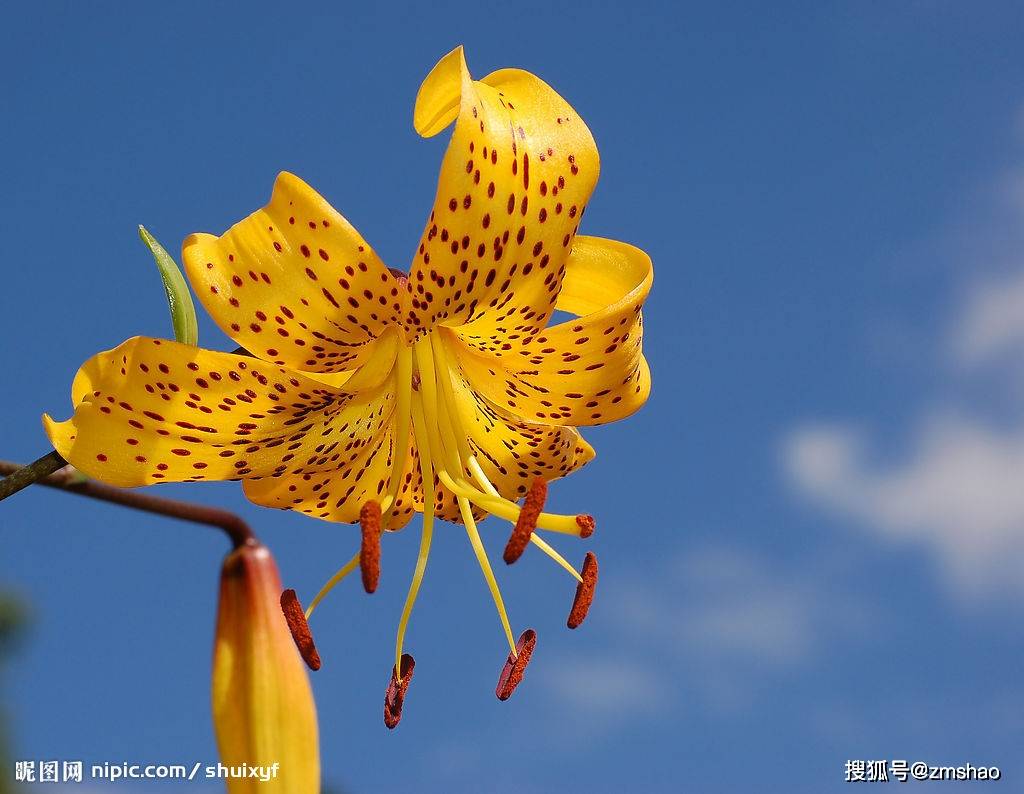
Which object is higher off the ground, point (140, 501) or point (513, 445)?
point (513, 445)

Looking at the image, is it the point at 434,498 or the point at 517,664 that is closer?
the point at 517,664

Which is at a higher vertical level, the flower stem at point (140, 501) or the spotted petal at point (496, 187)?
the spotted petal at point (496, 187)

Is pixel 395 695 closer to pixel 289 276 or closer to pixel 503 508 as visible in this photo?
pixel 503 508

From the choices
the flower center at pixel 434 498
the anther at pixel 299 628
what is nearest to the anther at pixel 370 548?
the flower center at pixel 434 498

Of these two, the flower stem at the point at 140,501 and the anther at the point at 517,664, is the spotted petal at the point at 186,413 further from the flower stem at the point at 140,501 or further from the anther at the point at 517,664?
the anther at the point at 517,664

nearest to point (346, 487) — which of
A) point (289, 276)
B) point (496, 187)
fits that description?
point (289, 276)

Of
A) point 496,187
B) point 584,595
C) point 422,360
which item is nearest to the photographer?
point 496,187

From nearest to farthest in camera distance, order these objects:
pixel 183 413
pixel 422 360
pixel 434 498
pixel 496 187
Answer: pixel 496 187 → pixel 183 413 → pixel 422 360 → pixel 434 498
